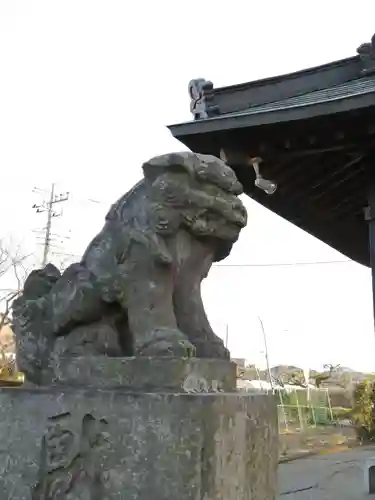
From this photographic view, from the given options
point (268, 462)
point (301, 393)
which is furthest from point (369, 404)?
A: point (268, 462)

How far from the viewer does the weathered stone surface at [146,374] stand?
1799 mm

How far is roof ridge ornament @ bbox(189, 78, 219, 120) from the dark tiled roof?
22 cm

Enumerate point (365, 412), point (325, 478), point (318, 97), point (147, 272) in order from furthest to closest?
1. point (365, 412)
2. point (325, 478)
3. point (318, 97)
4. point (147, 272)

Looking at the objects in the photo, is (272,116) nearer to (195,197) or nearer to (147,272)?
(195,197)

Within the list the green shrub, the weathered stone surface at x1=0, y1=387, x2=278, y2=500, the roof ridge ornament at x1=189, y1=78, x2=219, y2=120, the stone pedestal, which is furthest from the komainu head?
the green shrub

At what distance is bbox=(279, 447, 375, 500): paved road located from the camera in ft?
18.0

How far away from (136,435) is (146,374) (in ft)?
0.62

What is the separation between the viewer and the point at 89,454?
1.80 m

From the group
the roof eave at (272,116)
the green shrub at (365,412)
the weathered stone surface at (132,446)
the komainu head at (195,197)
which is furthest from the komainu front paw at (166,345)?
the green shrub at (365,412)

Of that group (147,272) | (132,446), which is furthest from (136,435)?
(147,272)

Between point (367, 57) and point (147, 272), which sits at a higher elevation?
point (367, 57)

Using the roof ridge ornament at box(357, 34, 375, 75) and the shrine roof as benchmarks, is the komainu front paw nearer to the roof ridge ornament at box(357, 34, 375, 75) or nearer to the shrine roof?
the shrine roof

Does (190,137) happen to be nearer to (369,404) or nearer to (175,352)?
(175,352)

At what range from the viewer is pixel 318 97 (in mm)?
4398
